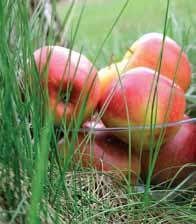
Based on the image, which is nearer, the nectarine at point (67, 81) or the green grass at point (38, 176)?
the green grass at point (38, 176)

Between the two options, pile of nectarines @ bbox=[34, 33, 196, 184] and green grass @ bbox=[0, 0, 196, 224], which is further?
pile of nectarines @ bbox=[34, 33, 196, 184]

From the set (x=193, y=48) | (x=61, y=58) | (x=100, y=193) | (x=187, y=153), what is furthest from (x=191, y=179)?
(x=193, y=48)

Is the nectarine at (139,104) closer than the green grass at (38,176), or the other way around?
the green grass at (38,176)

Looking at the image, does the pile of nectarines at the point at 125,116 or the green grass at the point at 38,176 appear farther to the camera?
the pile of nectarines at the point at 125,116

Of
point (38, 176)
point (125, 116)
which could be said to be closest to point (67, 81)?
point (125, 116)

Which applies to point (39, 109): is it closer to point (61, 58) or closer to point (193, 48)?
point (61, 58)

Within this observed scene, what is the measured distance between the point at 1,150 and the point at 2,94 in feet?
0.21

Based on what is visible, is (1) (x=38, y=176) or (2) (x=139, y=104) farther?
(2) (x=139, y=104)

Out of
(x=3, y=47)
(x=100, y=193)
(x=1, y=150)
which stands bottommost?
(x=100, y=193)

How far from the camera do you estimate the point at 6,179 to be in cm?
62

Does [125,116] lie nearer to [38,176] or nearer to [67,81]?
[67,81]

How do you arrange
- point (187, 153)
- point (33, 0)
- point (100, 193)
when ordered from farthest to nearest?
point (33, 0) → point (187, 153) → point (100, 193)

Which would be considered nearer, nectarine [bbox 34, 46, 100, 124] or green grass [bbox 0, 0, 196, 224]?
green grass [bbox 0, 0, 196, 224]

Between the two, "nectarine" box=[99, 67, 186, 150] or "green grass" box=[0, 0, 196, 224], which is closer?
"green grass" box=[0, 0, 196, 224]
